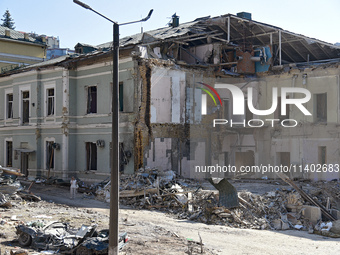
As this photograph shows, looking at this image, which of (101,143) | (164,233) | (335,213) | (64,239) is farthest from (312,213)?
(101,143)

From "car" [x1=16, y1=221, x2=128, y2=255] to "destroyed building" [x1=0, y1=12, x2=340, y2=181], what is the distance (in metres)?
10.7

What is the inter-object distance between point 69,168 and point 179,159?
22.6ft

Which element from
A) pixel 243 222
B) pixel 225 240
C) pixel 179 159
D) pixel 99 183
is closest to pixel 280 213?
pixel 243 222

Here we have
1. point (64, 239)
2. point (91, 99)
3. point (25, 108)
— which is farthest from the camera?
point (25, 108)

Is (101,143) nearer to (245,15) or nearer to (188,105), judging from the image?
(188,105)

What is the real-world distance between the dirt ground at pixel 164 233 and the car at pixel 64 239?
15.2 inches

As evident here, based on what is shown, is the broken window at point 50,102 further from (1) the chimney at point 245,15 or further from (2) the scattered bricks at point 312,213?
(2) the scattered bricks at point 312,213

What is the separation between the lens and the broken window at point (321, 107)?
25.4 m

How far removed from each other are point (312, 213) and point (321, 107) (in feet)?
31.1

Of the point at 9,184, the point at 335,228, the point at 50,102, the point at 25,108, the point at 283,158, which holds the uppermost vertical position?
the point at 50,102

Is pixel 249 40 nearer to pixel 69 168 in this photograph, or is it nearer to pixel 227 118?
pixel 227 118

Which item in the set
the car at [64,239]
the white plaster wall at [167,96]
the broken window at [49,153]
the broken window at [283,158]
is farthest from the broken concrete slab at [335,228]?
the broken window at [49,153]

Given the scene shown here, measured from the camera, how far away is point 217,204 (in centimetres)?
1841

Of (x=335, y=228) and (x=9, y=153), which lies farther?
(x=9, y=153)
